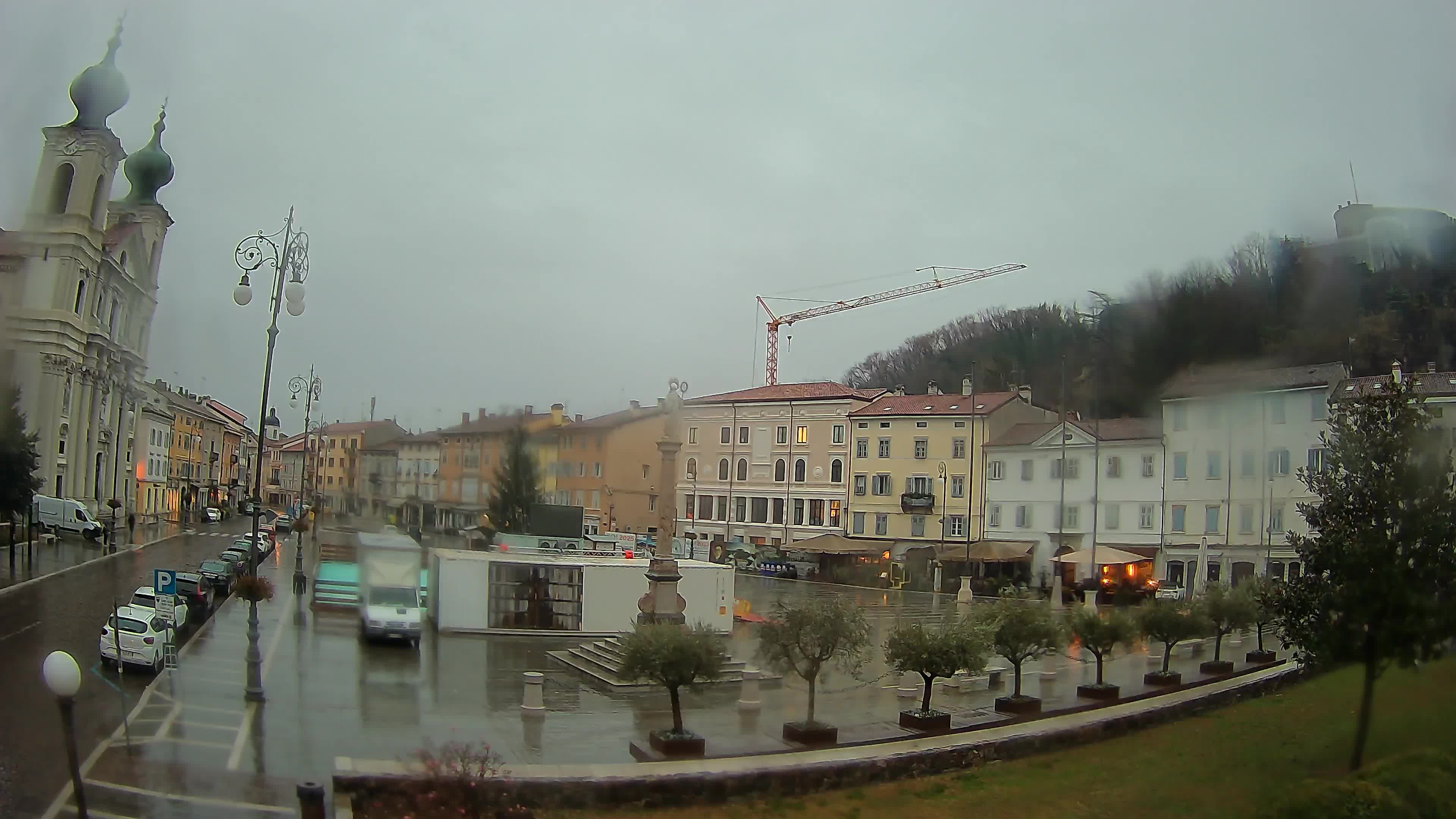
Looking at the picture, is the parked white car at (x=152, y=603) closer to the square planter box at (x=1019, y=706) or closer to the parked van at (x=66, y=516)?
the parked van at (x=66, y=516)

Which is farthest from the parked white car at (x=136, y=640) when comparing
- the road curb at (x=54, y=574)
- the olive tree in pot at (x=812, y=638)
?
the olive tree in pot at (x=812, y=638)

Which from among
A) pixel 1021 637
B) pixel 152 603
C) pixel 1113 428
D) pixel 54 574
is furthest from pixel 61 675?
pixel 1113 428

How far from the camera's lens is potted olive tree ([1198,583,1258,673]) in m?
16.2

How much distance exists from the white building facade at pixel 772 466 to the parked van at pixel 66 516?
580 inches

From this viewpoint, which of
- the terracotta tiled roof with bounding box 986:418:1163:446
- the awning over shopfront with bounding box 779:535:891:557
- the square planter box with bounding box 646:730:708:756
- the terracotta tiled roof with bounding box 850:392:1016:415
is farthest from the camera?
the awning over shopfront with bounding box 779:535:891:557

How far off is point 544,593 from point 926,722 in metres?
11.0

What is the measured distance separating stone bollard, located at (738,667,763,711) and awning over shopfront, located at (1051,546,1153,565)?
390 inches

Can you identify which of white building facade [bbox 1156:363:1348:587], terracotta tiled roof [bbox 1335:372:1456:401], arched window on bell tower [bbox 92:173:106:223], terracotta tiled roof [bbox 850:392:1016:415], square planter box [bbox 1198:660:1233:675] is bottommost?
square planter box [bbox 1198:660:1233:675]

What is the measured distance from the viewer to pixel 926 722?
12281 millimetres

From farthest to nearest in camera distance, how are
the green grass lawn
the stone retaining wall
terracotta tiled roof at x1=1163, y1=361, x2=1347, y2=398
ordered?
terracotta tiled roof at x1=1163, y1=361, x2=1347, y2=398 < the green grass lawn < the stone retaining wall

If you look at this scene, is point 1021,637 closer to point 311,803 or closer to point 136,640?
point 311,803

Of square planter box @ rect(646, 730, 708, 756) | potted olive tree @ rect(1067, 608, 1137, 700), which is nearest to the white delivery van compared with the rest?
square planter box @ rect(646, 730, 708, 756)

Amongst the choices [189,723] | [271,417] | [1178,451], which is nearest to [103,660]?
[189,723]

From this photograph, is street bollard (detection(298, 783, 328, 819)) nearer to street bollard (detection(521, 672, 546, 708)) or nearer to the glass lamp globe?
the glass lamp globe
